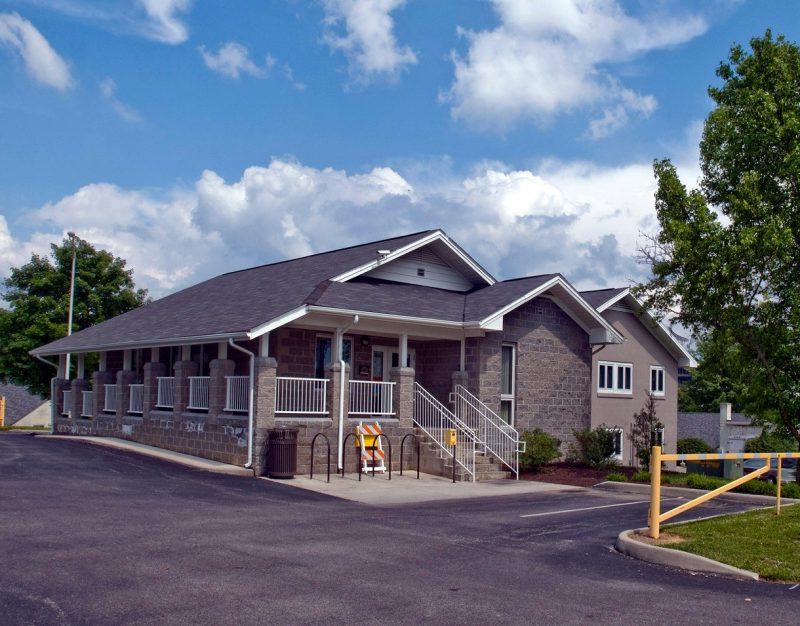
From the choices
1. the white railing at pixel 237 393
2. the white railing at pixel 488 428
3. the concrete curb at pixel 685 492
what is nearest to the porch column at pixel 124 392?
the white railing at pixel 237 393

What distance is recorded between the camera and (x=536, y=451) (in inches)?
856

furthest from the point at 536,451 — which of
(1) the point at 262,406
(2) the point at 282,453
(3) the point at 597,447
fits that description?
(1) the point at 262,406

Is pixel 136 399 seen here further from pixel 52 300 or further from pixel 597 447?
pixel 52 300

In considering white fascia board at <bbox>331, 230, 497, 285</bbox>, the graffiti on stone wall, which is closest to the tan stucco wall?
white fascia board at <bbox>331, 230, 497, 285</bbox>

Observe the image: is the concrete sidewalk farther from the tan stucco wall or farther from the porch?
the tan stucco wall

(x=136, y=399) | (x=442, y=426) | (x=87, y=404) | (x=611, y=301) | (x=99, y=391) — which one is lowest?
(x=442, y=426)

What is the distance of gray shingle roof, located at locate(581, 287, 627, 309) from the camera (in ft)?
97.1

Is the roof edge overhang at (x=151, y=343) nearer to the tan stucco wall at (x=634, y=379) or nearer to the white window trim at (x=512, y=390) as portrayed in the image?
the white window trim at (x=512, y=390)

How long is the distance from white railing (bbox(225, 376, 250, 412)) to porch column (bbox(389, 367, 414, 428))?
12.2 ft

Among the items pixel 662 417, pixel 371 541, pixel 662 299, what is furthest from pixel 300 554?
pixel 662 417

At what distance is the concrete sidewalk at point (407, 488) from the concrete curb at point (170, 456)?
0.93 meters

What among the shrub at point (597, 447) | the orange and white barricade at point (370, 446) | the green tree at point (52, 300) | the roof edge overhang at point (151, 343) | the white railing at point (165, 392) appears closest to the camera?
the roof edge overhang at point (151, 343)

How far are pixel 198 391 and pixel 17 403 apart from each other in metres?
44.4

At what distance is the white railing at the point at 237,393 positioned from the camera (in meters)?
19.5
